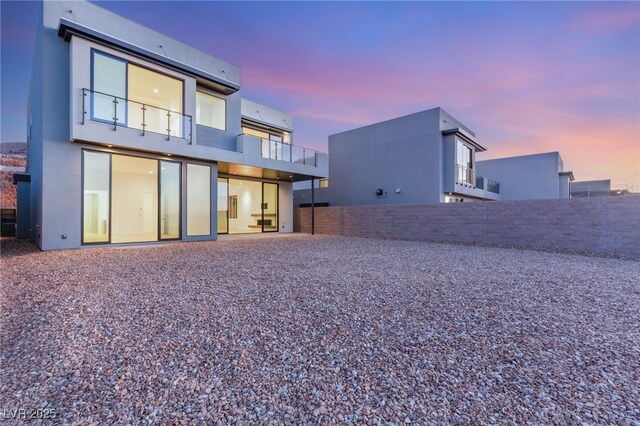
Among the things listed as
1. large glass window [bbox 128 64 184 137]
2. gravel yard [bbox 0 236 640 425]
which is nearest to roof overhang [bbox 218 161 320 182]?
large glass window [bbox 128 64 184 137]

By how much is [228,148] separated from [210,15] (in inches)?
214

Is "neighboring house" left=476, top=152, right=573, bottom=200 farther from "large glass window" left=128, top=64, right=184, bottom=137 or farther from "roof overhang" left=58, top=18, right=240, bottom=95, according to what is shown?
"large glass window" left=128, top=64, right=184, bottom=137

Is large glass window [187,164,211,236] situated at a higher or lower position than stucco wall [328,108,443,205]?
lower

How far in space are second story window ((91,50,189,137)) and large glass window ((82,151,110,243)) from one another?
47.5 inches

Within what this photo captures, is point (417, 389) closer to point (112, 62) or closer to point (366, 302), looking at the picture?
point (366, 302)

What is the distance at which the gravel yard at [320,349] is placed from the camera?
1681 millimetres

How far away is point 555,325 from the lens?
2861mm

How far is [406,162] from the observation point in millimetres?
15062

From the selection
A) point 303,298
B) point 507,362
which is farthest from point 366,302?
point 507,362

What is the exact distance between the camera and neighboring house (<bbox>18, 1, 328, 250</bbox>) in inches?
300

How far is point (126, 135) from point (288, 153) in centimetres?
643

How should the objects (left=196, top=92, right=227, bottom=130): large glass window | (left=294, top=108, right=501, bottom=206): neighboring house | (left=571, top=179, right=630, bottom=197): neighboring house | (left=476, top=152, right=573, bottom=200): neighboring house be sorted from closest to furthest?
(left=196, top=92, right=227, bottom=130): large glass window → (left=294, top=108, right=501, bottom=206): neighboring house → (left=476, top=152, right=573, bottom=200): neighboring house → (left=571, top=179, right=630, bottom=197): neighboring house

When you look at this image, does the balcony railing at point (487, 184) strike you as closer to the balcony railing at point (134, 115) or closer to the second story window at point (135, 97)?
the balcony railing at point (134, 115)

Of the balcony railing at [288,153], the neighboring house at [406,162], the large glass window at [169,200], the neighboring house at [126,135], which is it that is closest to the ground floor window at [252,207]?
the neighboring house at [126,135]
